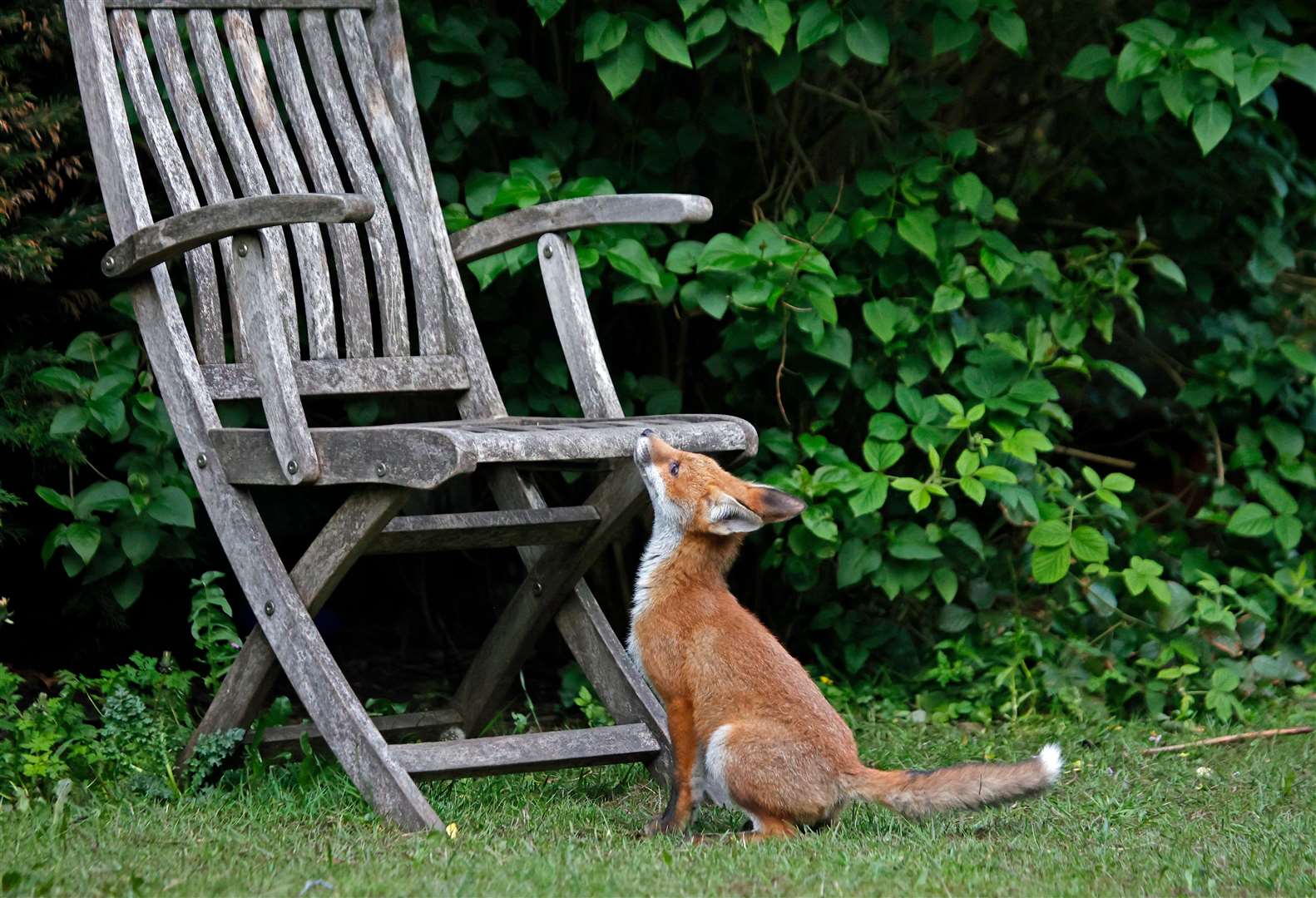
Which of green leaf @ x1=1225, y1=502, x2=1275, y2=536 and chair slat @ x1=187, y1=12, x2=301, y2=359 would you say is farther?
green leaf @ x1=1225, y1=502, x2=1275, y2=536

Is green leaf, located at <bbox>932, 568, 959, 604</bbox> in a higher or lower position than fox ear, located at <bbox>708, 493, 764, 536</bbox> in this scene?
lower

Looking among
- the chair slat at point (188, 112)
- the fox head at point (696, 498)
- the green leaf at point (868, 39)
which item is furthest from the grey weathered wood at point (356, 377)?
the green leaf at point (868, 39)

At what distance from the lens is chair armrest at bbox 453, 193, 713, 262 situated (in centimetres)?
383

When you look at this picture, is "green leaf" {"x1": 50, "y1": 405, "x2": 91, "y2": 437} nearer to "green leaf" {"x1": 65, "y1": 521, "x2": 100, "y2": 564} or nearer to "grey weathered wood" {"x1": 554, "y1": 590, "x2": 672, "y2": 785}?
"green leaf" {"x1": 65, "y1": 521, "x2": 100, "y2": 564}

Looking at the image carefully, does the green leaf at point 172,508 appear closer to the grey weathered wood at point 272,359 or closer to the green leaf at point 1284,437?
the grey weathered wood at point 272,359

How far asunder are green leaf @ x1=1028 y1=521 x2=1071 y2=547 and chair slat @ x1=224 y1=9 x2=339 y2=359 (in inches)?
86.4

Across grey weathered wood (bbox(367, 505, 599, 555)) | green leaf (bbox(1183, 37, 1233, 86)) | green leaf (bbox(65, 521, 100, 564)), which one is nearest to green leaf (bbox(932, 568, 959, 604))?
grey weathered wood (bbox(367, 505, 599, 555))

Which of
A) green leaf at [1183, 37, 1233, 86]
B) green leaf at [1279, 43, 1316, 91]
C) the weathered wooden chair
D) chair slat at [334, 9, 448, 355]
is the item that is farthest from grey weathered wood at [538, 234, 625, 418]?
green leaf at [1279, 43, 1316, 91]

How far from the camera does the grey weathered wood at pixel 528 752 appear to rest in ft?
11.1

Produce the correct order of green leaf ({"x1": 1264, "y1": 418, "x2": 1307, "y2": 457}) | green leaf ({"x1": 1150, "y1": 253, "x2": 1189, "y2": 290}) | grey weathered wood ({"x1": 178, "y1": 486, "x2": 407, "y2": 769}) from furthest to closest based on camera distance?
1. green leaf ({"x1": 1264, "y1": 418, "x2": 1307, "y2": 457})
2. green leaf ({"x1": 1150, "y1": 253, "x2": 1189, "y2": 290})
3. grey weathered wood ({"x1": 178, "y1": 486, "x2": 407, "y2": 769})

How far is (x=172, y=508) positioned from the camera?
4133mm

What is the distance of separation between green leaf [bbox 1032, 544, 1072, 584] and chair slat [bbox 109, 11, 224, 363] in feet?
8.26

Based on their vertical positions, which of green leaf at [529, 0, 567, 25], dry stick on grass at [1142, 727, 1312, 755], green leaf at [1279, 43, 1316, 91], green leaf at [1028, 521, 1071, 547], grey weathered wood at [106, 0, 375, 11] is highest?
grey weathered wood at [106, 0, 375, 11]

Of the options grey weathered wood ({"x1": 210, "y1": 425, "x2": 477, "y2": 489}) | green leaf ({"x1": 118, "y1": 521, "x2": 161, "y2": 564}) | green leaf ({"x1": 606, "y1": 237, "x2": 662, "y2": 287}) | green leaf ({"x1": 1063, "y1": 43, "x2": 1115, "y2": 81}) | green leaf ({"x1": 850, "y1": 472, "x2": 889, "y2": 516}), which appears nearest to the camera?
grey weathered wood ({"x1": 210, "y1": 425, "x2": 477, "y2": 489})
